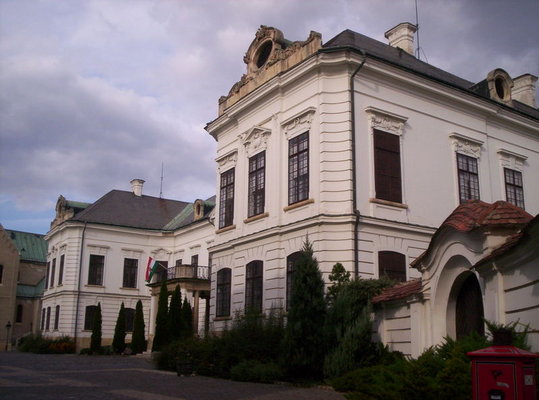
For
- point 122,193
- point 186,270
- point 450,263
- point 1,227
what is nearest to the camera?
point 450,263

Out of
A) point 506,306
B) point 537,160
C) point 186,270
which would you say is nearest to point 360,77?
point 537,160

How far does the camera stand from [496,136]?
80.5 feet

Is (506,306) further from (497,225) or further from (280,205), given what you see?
(280,205)

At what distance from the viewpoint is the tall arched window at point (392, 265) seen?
1969 cm

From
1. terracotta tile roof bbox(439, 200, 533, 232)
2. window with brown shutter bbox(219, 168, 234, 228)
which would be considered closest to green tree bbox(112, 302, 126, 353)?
window with brown shutter bbox(219, 168, 234, 228)

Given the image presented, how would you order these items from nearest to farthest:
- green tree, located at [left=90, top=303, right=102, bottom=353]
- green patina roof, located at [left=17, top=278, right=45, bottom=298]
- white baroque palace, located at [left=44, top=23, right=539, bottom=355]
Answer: white baroque palace, located at [left=44, top=23, right=539, bottom=355] < green tree, located at [left=90, top=303, right=102, bottom=353] < green patina roof, located at [left=17, top=278, right=45, bottom=298]

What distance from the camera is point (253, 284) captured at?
22.4m

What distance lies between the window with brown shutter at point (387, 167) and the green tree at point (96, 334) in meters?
26.8

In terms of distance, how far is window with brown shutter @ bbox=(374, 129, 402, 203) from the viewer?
2045 centimetres

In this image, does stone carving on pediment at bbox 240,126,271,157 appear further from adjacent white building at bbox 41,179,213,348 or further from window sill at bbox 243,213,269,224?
adjacent white building at bbox 41,179,213,348

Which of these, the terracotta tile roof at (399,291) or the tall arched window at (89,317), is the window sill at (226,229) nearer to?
the terracotta tile roof at (399,291)

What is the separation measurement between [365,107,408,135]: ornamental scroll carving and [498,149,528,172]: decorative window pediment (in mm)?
5507

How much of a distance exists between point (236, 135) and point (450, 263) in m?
14.9

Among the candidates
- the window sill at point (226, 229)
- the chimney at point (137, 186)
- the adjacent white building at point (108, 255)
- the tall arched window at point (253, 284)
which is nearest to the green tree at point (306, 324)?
the tall arched window at point (253, 284)
